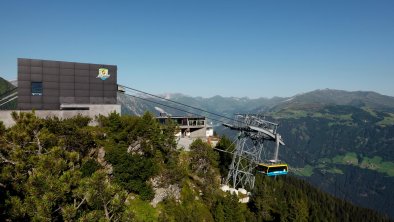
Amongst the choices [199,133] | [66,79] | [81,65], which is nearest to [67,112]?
[66,79]

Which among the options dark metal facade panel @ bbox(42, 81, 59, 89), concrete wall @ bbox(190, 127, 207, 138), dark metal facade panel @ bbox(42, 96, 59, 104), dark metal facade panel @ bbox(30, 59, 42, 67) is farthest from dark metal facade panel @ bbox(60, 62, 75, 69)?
concrete wall @ bbox(190, 127, 207, 138)

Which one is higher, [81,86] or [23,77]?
[23,77]

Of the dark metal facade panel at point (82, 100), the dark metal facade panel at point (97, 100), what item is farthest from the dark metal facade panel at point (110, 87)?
the dark metal facade panel at point (82, 100)

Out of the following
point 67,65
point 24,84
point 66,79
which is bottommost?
point 24,84

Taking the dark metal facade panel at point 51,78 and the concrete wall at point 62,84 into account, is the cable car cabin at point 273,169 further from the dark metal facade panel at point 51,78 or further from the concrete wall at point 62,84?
the dark metal facade panel at point 51,78

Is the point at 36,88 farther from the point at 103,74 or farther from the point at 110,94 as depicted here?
the point at 110,94

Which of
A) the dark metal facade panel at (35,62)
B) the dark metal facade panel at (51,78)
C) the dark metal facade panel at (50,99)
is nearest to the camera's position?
the dark metal facade panel at (35,62)

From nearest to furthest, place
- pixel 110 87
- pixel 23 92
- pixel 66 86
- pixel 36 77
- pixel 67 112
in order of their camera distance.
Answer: pixel 23 92 < pixel 36 77 < pixel 67 112 < pixel 66 86 < pixel 110 87
